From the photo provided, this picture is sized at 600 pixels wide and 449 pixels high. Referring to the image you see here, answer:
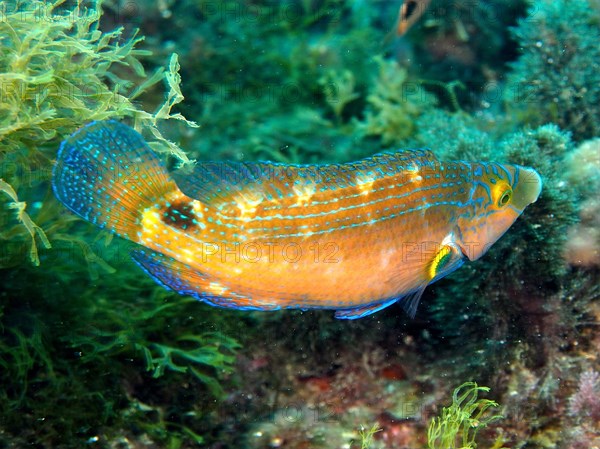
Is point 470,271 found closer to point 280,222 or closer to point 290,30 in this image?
point 280,222

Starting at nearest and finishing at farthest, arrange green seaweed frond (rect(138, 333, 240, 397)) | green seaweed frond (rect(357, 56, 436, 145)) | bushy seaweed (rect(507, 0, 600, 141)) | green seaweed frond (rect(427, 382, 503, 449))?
green seaweed frond (rect(427, 382, 503, 449)), green seaweed frond (rect(138, 333, 240, 397)), bushy seaweed (rect(507, 0, 600, 141)), green seaweed frond (rect(357, 56, 436, 145))

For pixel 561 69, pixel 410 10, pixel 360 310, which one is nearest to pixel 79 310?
pixel 360 310

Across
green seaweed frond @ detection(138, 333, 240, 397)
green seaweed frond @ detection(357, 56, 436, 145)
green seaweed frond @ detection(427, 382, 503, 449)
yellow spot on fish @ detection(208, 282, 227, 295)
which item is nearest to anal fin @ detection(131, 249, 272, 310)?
yellow spot on fish @ detection(208, 282, 227, 295)

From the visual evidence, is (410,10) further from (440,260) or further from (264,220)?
(264,220)

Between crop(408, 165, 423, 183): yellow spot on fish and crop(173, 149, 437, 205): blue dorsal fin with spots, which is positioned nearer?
crop(173, 149, 437, 205): blue dorsal fin with spots

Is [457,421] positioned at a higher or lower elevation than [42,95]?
lower

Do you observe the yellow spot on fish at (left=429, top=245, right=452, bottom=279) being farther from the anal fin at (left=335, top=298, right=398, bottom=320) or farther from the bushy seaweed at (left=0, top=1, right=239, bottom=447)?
the bushy seaweed at (left=0, top=1, right=239, bottom=447)
